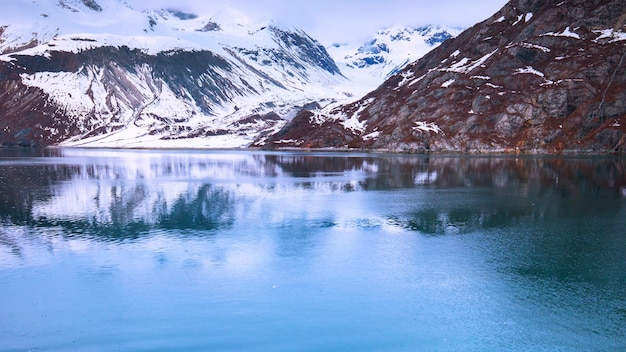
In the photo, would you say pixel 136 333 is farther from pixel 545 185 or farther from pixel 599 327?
pixel 545 185

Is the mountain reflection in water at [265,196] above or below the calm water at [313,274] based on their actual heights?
above

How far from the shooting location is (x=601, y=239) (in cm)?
3641

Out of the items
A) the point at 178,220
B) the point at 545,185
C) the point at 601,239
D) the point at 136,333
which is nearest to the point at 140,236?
the point at 178,220

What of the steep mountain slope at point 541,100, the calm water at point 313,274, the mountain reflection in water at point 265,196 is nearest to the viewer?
the calm water at point 313,274

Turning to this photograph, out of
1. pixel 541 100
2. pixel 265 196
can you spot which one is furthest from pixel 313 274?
pixel 541 100

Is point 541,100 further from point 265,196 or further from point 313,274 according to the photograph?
point 313,274

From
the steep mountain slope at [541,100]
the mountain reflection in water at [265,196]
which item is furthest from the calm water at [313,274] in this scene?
the steep mountain slope at [541,100]

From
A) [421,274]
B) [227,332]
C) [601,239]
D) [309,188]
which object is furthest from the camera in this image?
[309,188]

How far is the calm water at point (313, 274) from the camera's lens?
20500 millimetres

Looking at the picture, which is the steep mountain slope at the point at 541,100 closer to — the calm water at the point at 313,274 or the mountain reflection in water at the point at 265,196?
the mountain reflection in water at the point at 265,196

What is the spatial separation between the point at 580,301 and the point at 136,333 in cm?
2031

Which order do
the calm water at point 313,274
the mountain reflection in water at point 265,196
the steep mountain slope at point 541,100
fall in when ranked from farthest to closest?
the steep mountain slope at point 541,100 → the mountain reflection in water at point 265,196 → the calm water at point 313,274

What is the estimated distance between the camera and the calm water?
67.3 ft

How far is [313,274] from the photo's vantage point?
28734 mm
